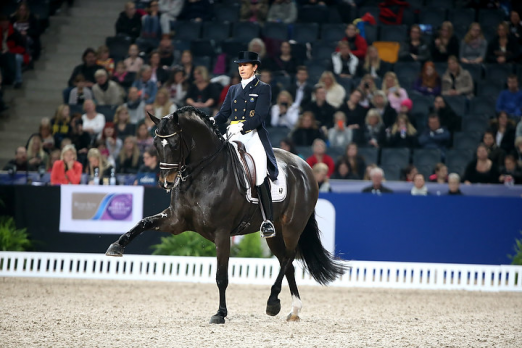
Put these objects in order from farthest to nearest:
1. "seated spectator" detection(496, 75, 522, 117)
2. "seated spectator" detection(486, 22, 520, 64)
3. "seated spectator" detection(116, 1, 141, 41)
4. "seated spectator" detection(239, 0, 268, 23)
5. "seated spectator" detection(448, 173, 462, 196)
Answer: "seated spectator" detection(116, 1, 141, 41), "seated spectator" detection(239, 0, 268, 23), "seated spectator" detection(486, 22, 520, 64), "seated spectator" detection(496, 75, 522, 117), "seated spectator" detection(448, 173, 462, 196)

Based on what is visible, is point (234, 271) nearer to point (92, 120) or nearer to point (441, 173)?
point (441, 173)

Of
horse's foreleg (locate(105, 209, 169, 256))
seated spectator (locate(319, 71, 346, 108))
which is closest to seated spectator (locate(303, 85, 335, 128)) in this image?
seated spectator (locate(319, 71, 346, 108))

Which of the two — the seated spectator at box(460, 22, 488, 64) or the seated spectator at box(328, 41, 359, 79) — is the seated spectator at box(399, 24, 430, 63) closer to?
the seated spectator at box(460, 22, 488, 64)

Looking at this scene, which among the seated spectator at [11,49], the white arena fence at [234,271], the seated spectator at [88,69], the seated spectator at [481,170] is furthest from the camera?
the seated spectator at [11,49]

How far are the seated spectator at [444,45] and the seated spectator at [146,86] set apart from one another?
19.4ft

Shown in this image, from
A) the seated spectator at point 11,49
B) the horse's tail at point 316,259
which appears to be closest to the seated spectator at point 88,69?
the seated spectator at point 11,49

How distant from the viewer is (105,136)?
12.7m

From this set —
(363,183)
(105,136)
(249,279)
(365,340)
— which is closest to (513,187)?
(363,183)

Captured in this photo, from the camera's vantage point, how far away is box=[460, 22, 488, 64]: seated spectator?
14.1 m

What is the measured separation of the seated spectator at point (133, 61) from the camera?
47.7 feet

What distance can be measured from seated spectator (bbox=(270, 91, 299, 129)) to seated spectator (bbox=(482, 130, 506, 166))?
3.51 m

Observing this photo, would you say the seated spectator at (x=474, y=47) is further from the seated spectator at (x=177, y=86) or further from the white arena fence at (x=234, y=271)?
the white arena fence at (x=234, y=271)

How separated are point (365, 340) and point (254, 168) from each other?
1.98m

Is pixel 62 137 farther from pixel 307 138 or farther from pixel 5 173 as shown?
pixel 307 138
